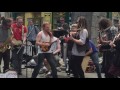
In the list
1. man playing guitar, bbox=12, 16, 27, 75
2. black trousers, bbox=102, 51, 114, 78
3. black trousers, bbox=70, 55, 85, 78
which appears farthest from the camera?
man playing guitar, bbox=12, 16, 27, 75

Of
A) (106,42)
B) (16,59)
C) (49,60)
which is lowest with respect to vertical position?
(16,59)

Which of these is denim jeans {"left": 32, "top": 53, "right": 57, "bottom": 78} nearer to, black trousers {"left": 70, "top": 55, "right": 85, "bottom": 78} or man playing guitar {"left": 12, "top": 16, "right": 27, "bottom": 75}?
black trousers {"left": 70, "top": 55, "right": 85, "bottom": 78}

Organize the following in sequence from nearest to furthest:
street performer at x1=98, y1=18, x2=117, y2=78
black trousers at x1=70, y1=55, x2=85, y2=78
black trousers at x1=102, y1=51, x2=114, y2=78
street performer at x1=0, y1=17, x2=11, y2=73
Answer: black trousers at x1=70, y1=55, x2=85, y2=78
black trousers at x1=102, y1=51, x2=114, y2=78
street performer at x1=98, y1=18, x2=117, y2=78
street performer at x1=0, y1=17, x2=11, y2=73

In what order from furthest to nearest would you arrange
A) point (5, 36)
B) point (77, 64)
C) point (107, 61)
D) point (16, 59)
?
point (16, 59)
point (5, 36)
point (107, 61)
point (77, 64)

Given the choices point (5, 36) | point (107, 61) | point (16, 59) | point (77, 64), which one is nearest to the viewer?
point (77, 64)

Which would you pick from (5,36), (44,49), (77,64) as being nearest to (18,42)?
(5,36)

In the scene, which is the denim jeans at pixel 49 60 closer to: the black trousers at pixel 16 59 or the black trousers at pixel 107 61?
the black trousers at pixel 16 59

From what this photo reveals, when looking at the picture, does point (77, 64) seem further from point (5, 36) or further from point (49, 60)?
point (5, 36)

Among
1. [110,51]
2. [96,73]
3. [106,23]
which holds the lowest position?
[96,73]

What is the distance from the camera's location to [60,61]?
12.2m

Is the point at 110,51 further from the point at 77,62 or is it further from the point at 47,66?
the point at 47,66

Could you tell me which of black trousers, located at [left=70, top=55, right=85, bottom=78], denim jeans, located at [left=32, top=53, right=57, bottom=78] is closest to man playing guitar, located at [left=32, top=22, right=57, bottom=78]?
denim jeans, located at [left=32, top=53, right=57, bottom=78]
